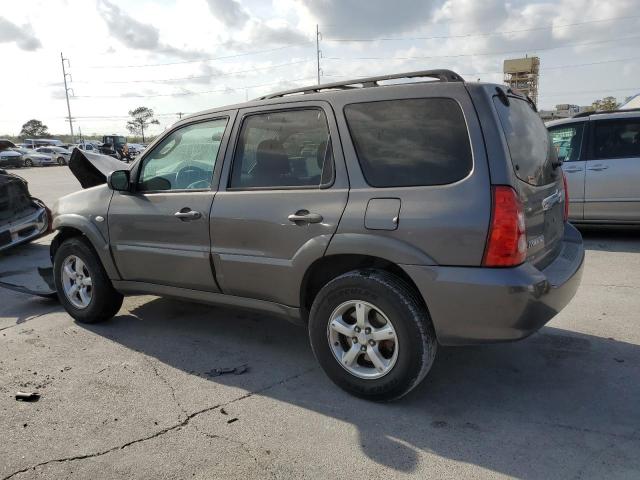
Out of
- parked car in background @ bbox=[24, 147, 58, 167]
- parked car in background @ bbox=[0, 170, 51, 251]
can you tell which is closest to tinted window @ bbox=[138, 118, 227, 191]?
parked car in background @ bbox=[0, 170, 51, 251]

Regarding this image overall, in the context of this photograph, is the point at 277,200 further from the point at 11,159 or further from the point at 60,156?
the point at 60,156

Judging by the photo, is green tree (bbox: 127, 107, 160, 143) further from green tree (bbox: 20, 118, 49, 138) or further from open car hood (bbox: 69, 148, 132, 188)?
open car hood (bbox: 69, 148, 132, 188)

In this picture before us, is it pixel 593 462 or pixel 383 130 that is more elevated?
pixel 383 130

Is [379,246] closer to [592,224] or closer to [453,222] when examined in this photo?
[453,222]

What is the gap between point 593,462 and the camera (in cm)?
255

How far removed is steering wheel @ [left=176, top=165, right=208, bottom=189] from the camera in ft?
13.0

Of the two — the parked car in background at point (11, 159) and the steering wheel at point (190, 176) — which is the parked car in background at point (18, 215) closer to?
the steering wheel at point (190, 176)

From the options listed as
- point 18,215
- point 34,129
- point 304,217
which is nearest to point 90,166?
point 18,215

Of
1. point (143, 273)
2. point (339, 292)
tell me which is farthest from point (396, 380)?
point (143, 273)

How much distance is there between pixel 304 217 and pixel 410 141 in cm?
79

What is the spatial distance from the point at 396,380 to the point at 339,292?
0.60 meters

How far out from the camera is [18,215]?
7789mm

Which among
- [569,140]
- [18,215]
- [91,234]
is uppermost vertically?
[569,140]

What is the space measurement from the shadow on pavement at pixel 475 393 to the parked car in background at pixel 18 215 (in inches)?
144
